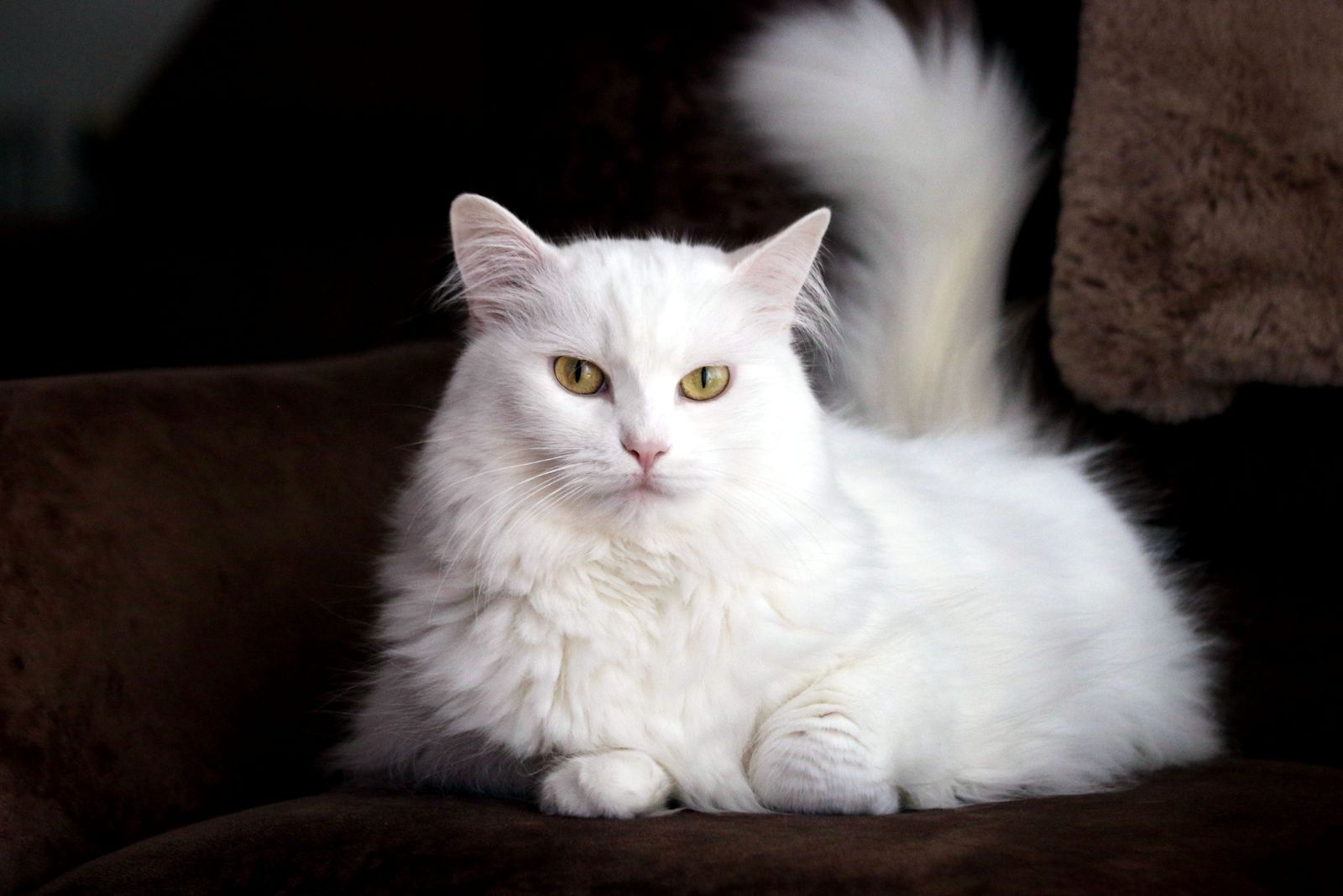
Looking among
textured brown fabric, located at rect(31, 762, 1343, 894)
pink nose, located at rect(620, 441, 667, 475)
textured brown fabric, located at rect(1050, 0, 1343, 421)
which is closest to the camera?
textured brown fabric, located at rect(31, 762, 1343, 894)

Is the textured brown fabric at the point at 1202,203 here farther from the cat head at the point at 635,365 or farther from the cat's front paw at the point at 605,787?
the cat's front paw at the point at 605,787

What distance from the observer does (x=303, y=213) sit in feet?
8.68

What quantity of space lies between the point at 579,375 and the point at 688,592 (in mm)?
244

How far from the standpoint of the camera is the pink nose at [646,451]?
40.9 inches

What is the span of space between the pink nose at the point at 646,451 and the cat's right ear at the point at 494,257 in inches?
10.1

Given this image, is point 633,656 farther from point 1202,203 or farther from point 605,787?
point 1202,203

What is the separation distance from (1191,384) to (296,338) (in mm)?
1875

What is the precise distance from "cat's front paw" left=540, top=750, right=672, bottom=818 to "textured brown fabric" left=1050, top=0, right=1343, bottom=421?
0.95m

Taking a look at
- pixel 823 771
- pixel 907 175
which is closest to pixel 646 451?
pixel 823 771

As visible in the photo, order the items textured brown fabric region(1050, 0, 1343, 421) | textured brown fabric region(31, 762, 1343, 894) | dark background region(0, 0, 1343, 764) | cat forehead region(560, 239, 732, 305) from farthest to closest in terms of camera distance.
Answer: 1. dark background region(0, 0, 1343, 764)
2. textured brown fabric region(1050, 0, 1343, 421)
3. cat forehead region(560, 239, 732, 305)
4. textured brown fabric region(31, 762, 1343, 894)

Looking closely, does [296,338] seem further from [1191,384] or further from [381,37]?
[1191,384]

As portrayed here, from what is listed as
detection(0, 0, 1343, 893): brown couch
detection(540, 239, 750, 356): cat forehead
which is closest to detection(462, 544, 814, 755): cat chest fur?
detection(0, 0, 1343, 893): brown couch

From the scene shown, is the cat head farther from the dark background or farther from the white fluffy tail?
the dark background

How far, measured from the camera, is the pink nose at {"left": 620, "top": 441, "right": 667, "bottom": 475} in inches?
40.9
